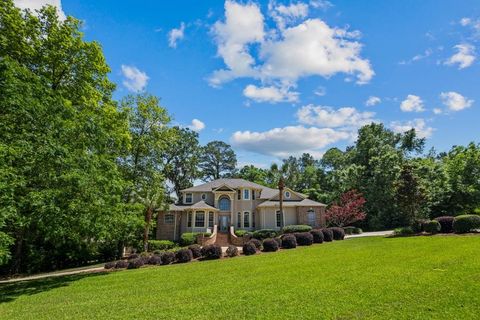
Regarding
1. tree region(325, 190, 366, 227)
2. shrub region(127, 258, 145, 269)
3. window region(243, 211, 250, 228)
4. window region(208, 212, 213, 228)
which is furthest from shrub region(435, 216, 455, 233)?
window region(208, 212, 213, 228)

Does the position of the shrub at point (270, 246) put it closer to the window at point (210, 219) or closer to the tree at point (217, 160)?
the window at point (210, 219)

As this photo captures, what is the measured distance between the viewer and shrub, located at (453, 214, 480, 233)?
1786 centimetres

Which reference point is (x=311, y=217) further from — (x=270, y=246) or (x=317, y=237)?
(x=270, y=246)

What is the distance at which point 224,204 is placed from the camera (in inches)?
1309

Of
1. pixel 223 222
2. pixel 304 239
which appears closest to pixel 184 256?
pixel 304 239

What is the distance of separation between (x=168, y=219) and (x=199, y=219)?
3.31 metres

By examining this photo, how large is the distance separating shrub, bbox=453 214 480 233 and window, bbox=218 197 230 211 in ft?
69.4

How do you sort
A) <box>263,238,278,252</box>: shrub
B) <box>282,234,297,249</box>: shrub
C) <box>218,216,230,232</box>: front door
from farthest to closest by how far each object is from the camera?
<box>218,216,230,232</box>: front door
<box>282,234,297,249</box>: shrub
<box>263,238,278,252</box>: shrub

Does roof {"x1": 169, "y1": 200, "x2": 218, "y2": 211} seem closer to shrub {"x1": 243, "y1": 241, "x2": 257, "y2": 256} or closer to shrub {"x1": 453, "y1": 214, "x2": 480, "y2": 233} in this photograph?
shrub {"x1": 243, "y1": 241, "x2": 257, "y2": 256}

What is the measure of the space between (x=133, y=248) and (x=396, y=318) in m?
24.0

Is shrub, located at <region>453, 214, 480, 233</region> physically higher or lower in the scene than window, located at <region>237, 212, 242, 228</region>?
lower

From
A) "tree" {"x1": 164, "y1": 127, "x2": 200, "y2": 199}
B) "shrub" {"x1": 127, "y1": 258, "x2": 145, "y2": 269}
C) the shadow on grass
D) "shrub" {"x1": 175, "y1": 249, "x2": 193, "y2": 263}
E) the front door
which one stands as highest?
"tree" {"x1": 164, "y1": 127, "x2": 200, "y2": 199}

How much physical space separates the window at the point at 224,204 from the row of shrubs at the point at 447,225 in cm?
1760

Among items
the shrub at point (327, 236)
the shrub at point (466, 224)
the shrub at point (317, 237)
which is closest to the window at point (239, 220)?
the shrub at point (327, 236)
